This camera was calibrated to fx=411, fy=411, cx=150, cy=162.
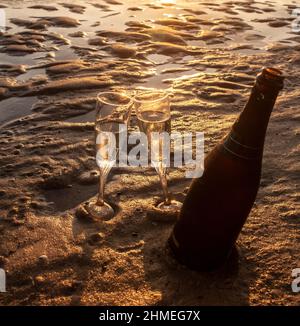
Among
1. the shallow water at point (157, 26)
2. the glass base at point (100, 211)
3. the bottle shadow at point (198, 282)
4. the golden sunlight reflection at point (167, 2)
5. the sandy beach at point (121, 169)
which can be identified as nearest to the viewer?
the bottle shadow at point (198, 282)

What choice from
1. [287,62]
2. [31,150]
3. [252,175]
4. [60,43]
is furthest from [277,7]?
[252,175]

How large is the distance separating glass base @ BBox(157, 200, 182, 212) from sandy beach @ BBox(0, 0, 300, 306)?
0.09 metres

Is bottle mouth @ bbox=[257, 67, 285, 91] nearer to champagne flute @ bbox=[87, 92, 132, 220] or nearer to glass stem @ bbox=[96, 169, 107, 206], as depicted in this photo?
champagne flute @ bbox=[87, 92, 132, 220]

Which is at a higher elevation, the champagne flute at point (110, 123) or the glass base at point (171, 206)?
the champagne flute at point (110, 123)

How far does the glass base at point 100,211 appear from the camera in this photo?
8.55 feet

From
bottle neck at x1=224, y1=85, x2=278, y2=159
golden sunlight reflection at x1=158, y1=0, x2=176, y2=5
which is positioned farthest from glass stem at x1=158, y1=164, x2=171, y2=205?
golden sunlight reflection at x1=158, y1=0, x2=176, y2=5

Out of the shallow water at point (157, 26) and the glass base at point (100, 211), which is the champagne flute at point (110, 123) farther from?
the shallow water at point (157, 26)

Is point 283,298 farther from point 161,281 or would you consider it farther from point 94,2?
point 94,2

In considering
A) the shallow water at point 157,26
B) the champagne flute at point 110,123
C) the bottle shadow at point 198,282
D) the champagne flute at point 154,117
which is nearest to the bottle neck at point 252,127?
the champagne flute at point 154,117

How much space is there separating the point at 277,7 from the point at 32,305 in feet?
31.2

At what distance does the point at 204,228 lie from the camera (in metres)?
1.94

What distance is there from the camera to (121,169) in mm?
3215

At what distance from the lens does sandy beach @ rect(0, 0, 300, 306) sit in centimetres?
210
